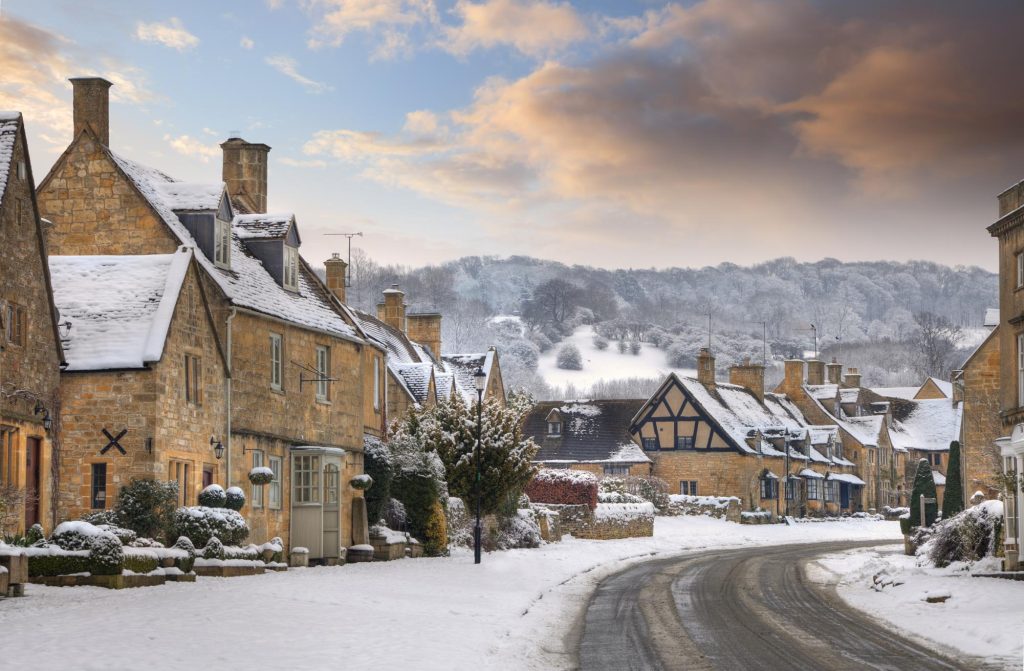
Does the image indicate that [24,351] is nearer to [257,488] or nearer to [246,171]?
[257,488]

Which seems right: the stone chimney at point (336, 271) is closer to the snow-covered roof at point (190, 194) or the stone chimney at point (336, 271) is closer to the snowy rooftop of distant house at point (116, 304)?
the snow-covered roof at point (190, 194)

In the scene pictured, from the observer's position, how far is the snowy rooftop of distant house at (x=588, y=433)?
251ft

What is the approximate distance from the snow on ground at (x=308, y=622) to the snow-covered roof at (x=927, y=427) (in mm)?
77460

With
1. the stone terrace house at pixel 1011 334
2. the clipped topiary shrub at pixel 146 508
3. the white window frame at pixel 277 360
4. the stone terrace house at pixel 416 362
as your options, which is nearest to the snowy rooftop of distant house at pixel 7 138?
the clipped topiary shrub at pixel 146 508

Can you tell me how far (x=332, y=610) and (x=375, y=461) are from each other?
56.4ft

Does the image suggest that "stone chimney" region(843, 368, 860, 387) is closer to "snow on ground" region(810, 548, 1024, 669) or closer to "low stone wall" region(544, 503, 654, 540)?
"low stone wall" region(544, 503, 654, 540)

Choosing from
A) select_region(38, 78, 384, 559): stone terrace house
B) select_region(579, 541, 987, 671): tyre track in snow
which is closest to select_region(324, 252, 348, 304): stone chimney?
select_region(38, 78, 384, 559): stone terrace house

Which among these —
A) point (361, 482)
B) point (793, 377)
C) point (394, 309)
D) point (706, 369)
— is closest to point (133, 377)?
point (361, 482)

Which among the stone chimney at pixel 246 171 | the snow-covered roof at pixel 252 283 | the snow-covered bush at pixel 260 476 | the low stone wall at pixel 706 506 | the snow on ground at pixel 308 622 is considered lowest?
the low stone wall at pixel 706 506

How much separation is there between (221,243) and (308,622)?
53.3ft

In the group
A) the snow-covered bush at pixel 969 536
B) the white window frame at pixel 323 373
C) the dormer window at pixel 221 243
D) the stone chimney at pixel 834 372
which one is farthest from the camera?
the stone chimney at pixel 834 372

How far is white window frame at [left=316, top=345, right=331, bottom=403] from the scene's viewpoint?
3528cm

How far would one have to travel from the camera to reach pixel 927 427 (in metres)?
105

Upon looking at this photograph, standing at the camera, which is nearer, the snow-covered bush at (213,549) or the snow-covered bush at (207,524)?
the snow-covered bush at (213,549)
